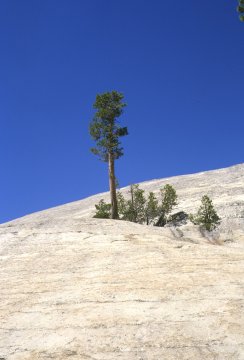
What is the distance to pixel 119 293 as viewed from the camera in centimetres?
1416

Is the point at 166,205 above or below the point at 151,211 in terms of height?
above

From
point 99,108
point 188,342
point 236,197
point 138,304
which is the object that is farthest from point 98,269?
point 236,197

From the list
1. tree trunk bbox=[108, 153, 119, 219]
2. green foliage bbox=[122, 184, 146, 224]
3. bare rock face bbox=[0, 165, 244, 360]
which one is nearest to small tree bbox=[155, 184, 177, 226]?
green foliage bbox=[122, 184, 146, 224]

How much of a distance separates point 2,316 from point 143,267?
5.44m

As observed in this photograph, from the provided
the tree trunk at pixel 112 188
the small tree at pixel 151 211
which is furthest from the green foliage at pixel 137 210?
the tree trunk at pixel 112 188

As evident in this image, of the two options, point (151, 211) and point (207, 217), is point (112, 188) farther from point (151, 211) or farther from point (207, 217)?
point (151, 211)

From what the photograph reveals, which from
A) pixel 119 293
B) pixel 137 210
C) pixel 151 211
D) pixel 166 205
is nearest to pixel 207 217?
pixel 166 205

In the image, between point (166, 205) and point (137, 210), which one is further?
point (137, 210)

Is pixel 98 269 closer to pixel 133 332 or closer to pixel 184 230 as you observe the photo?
pixel 133 332

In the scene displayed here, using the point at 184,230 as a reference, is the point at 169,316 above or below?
below

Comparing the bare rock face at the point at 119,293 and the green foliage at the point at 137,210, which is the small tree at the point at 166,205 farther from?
the bare rock face at the point at 119,293

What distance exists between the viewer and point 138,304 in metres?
13.1

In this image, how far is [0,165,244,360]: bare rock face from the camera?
1079 centimetres

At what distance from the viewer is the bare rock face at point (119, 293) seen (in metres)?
10.8
